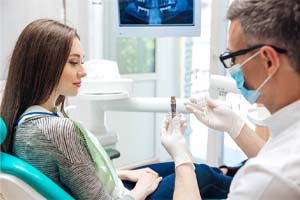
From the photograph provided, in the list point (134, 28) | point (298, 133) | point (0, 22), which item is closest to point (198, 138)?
point (134, 28)

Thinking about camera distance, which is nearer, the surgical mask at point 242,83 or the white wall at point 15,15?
the surgical mask at point 242,83

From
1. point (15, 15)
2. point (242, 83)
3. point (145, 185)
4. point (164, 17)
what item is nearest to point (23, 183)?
point (145, 185)

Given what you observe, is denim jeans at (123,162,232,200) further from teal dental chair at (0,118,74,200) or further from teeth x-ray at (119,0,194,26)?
teeth x-ray at (119,0,194,26)

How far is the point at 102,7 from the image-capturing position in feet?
10.0

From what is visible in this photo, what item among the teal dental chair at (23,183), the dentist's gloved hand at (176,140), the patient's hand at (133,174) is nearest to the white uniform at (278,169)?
the dentist's gloved hand at (176,140)

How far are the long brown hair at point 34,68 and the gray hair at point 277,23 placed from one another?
0.71 m

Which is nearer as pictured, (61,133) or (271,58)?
(271,58)

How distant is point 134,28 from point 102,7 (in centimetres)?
83

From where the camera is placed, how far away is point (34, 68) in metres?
1.36

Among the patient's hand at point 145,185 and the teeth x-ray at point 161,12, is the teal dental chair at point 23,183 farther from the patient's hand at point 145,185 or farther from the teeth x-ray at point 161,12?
the teeth x-ray at point 161,12

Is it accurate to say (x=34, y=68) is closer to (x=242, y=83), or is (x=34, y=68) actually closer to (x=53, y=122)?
(x=53, y=122)

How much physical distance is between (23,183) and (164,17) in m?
1.41

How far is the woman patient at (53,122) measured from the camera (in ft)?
4.19

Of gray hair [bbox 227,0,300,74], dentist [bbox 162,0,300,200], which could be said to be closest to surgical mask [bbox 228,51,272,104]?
dentist [bbox 162,0,300,200]
